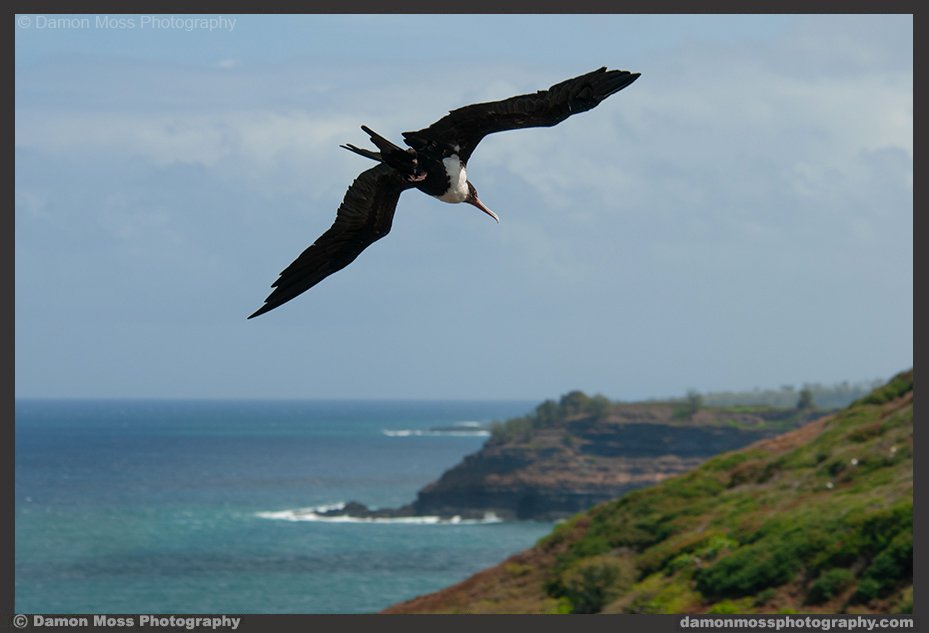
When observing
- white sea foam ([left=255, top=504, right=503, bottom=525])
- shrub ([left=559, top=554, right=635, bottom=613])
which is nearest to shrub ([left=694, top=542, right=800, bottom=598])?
shrub ([left=559, top=554, right=635, bottom=613])

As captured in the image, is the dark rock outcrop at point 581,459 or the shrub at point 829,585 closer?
the shrub at point 829,585

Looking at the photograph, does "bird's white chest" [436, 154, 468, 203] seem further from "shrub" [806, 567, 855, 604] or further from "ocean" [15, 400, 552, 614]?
"ocean" [15, 400, 552, 614]

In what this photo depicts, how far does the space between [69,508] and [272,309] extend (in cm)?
17782

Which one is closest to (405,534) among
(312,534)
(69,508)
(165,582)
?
(312,534)

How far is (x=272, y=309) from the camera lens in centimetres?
1443

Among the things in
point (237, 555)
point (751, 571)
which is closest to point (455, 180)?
point (751, 571)

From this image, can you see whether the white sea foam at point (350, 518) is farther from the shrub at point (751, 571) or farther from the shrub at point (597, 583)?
the shrub at point (751, 571)

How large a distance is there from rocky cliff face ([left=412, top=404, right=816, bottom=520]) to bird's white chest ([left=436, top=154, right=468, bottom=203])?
137 metres


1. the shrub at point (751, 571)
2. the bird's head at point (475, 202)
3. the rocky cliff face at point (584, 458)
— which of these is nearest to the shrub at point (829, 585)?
the shrub at point (751, 571)

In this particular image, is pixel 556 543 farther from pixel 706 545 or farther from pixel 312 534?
pixel 312 534

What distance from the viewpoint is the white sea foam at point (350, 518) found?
149375 millimetres

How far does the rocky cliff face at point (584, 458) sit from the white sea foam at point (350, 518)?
103 centimetres

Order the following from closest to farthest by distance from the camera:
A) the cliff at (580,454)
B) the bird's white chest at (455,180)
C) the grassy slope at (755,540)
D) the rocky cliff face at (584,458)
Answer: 1. the bird's white chest at (455,180)
2. the grassy slope at (755,540)
3. the rocky cliff face at (584,458)
4. the cliff at (580,454)

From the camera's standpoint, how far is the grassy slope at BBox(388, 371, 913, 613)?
139 ft
